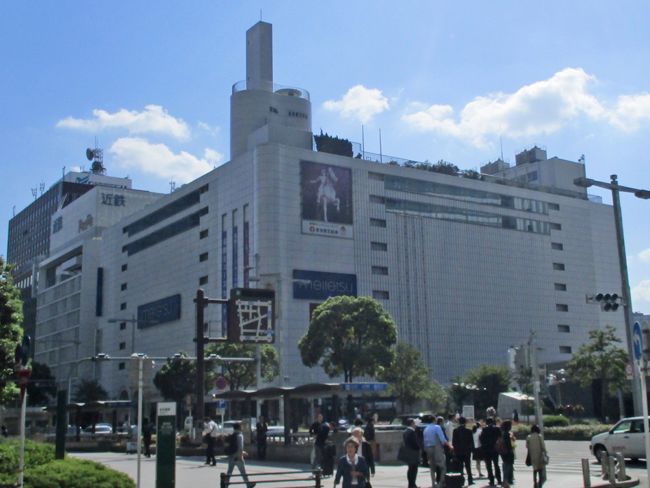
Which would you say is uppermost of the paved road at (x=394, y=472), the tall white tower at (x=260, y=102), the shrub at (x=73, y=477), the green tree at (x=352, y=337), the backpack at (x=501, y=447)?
the tall white tower at (x=260, y=102)

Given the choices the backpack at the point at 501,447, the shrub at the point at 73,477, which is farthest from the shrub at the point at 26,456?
the backpack at the point at 501,447

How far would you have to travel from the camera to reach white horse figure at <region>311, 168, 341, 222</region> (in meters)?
88.5

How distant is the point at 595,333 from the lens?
54312 mm

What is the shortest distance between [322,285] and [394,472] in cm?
6100

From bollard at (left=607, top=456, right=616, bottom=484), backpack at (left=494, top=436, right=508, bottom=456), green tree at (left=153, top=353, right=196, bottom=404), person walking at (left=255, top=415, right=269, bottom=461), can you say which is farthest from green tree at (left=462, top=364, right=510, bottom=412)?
bollard at (left=607, top=456, right=616, bottom=484)

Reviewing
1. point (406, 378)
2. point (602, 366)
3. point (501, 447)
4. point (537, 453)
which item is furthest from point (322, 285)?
point (537, 453)

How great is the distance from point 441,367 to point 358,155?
26819 mm

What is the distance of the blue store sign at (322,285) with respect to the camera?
84.2 metres

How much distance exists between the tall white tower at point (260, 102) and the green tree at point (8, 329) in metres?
67.8

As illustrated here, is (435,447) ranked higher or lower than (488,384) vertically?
lower

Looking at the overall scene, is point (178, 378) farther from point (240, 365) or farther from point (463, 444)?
point (463, 444)

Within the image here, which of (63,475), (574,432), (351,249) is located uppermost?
(351,249)

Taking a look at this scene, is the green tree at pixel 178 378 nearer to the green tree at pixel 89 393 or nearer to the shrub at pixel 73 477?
the green tree at pixel 89 393

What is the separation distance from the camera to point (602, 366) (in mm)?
51250
